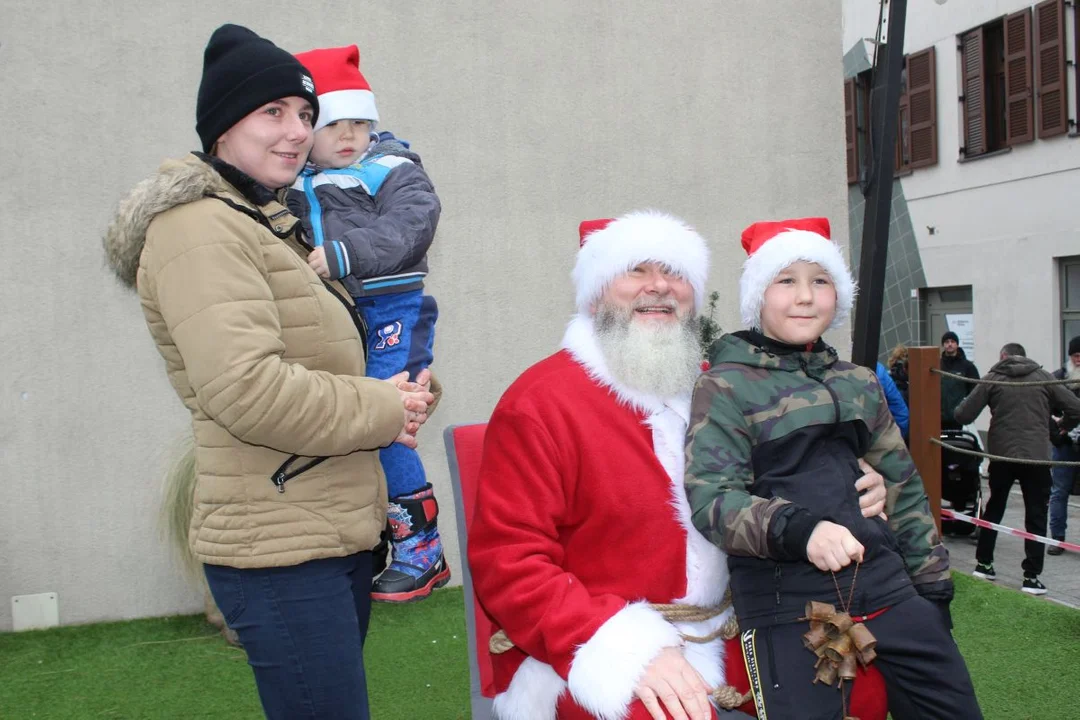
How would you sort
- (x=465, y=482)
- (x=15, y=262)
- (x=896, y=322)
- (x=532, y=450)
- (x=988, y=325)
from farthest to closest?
1. (x=896, y=322)
2. (x=988, y=325)
3. (x=15, y=262)
4. (x=465, y=482)
5. (x=532, y=450)

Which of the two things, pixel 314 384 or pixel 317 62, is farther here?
pixel 317 62

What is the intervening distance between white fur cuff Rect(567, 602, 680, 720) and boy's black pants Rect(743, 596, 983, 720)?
0.27 m

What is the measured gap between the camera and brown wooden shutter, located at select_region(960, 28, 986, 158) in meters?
14.2

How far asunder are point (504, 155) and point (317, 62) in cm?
311

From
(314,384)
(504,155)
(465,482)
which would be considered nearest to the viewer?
(314,384)

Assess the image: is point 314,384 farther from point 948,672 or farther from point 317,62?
point 948,672

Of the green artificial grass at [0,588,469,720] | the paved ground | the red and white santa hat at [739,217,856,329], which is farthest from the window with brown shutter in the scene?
the red and white santa hat at [739,217,856,329]

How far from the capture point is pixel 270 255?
160 centimetres

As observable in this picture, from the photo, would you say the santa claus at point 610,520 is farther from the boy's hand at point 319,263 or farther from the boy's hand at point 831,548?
the boy's hand at point 319,263

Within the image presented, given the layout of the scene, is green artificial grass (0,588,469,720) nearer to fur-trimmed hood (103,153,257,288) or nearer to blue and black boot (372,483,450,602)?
blue and black boot (372,483,450,602)

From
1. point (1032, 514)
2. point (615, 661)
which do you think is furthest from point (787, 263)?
point (1032, 514)

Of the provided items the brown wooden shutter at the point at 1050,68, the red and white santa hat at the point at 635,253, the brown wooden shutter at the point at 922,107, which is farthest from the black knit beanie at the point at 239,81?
the brown wooden shutter at the point at 922,107

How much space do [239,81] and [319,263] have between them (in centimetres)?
37

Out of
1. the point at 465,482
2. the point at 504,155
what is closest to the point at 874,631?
the point at 465,482
